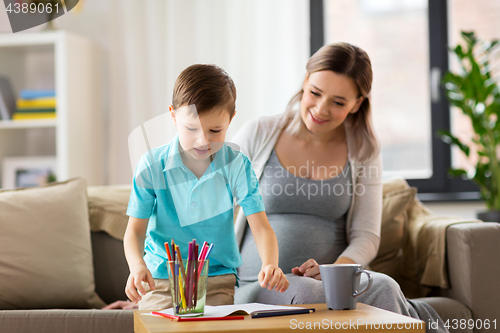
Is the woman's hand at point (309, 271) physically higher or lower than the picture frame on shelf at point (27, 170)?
lower

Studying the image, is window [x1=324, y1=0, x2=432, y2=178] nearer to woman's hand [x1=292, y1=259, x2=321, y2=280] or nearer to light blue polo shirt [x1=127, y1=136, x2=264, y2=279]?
woman's hand [x1=292, y1=259, x2=321, y2=280]

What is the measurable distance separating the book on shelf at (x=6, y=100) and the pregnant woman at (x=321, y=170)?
143 cm

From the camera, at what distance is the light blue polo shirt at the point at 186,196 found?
91 centimetres

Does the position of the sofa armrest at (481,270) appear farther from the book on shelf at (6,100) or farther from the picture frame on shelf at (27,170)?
the book on shelf at (6,100)

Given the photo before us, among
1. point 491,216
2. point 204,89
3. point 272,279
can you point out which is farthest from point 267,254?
point 491,216

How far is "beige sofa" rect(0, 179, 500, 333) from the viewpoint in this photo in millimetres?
1188

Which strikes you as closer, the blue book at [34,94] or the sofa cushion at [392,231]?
the sofa cushion at [392,231]

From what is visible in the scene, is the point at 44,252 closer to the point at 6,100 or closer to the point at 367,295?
the point at 367,295

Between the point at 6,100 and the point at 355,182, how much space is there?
1.77m

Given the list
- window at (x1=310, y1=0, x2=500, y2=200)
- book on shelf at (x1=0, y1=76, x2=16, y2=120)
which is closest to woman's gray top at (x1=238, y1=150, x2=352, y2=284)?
window at (x1=310, y1=0, x2=500, y2=200)

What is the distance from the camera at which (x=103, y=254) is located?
1488 mm

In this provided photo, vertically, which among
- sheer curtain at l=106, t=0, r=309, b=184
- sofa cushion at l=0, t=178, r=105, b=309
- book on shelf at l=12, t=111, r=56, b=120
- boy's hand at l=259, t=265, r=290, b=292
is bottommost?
sofa cushion at l=0, t=178, r=105, b=309

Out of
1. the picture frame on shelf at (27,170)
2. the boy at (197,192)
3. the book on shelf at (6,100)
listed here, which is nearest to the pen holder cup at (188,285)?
the boy at (197,192)

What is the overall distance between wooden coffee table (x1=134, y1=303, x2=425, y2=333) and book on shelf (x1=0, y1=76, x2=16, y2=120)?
1870 mm
